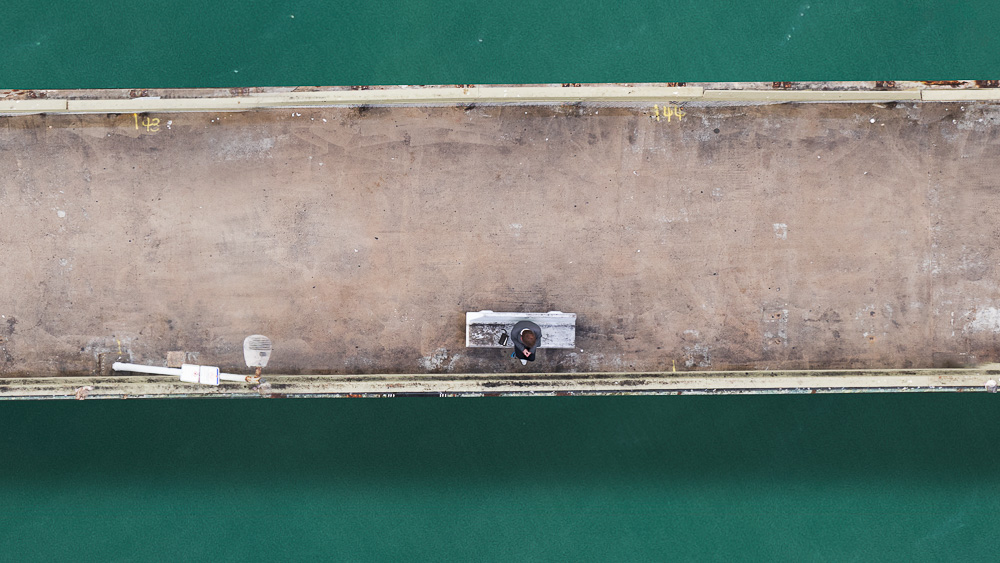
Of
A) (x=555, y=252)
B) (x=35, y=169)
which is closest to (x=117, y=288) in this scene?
(x=35, y=169)

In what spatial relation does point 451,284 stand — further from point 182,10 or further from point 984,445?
point 984,445

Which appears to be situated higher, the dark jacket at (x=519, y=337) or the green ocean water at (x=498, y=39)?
the green ocean water at (x=498, y=39)

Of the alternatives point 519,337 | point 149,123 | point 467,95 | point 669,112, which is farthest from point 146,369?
point 669,112

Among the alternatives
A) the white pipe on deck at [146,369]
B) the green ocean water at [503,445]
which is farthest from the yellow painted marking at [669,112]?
the white pipe on deck at [146,369]

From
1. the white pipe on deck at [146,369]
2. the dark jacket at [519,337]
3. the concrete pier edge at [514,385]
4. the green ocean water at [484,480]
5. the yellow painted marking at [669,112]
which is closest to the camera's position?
the dark jacket at [519,337]

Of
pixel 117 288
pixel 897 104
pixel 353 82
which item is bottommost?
pixel 117 288

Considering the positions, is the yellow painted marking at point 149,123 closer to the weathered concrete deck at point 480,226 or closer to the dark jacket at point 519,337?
the weathered concrete deck at point 480,226

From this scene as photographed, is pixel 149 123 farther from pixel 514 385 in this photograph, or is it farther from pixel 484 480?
pixel 484 480

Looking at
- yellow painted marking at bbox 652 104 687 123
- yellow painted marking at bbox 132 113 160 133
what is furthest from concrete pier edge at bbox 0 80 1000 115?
yellow painted marking at bbox 652 104 687 123
